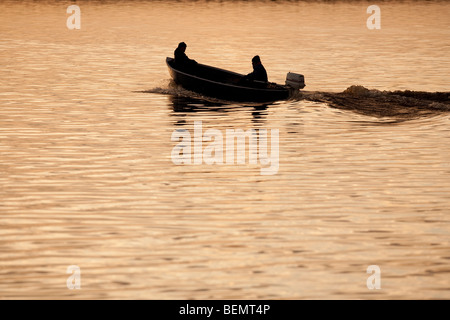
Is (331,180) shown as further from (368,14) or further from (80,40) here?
(368,14)

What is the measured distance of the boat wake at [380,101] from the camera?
87.7ft

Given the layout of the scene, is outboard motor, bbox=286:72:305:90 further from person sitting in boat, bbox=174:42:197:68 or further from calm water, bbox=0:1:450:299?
person sitting in boat, bbox=174:42:197:68

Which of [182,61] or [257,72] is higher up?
[182,61]

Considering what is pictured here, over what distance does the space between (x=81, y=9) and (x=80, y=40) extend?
52.1m

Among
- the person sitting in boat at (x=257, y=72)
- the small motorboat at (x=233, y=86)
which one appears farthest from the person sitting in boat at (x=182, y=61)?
the person sitting in boat at (x=257, y=72)

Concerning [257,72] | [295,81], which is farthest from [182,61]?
[295,81]

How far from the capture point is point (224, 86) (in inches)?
1099

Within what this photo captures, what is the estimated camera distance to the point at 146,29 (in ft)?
258

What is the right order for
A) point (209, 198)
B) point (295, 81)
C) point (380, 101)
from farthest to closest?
point (380, 101)
point (295, 81)
point (209, 198)

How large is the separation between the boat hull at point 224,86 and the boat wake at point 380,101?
0.55 metres

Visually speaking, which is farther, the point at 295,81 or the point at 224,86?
the point at 224,86

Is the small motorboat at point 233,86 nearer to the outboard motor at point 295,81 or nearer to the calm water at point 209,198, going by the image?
the outboard motor at point 295,81

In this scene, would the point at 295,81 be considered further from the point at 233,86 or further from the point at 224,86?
the point at 224,86

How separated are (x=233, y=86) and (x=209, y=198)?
1171cm
